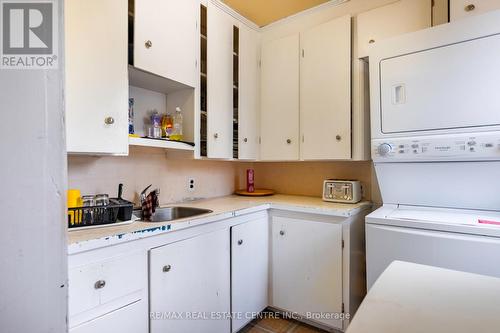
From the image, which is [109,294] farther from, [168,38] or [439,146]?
[439,146]

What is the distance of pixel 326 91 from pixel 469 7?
924 millimetres


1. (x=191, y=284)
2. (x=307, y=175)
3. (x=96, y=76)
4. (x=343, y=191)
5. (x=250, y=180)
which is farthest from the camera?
(x=250, y=180)

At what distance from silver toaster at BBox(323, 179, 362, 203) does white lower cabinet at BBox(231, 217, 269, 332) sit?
55 cm

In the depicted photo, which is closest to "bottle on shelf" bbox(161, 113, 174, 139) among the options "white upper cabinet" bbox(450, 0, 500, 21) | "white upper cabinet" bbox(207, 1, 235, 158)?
"white upper cabinet" bbox(207, 1, 235, 158)

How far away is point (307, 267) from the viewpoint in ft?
6.21

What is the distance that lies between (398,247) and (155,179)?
163cm

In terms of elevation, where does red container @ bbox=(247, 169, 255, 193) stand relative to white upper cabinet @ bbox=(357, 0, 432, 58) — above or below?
below

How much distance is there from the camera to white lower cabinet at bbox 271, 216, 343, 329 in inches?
70.3

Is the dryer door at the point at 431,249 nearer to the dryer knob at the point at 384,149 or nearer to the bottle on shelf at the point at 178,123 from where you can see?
the dryer knob at the point at 384,149

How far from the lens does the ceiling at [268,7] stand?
7.05 feet

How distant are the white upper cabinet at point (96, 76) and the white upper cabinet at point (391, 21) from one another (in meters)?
1.58

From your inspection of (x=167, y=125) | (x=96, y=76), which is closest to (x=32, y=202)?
(x=96, y=76)

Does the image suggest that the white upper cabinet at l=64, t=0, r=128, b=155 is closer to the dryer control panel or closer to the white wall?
the white wall

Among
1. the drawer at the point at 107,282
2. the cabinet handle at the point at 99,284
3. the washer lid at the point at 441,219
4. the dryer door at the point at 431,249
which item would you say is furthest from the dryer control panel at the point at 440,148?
the cabinet handle at the point at 99,284
